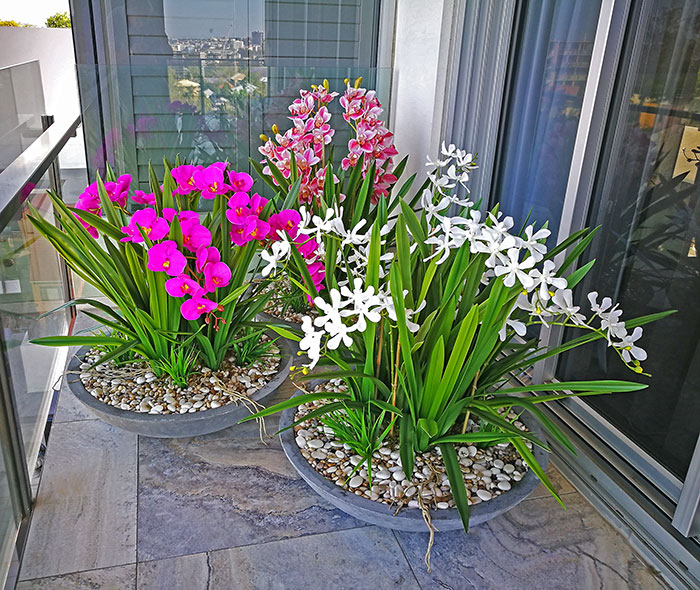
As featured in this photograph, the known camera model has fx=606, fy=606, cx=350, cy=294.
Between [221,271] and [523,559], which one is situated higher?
[221,271]

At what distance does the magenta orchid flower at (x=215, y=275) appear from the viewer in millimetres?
1622

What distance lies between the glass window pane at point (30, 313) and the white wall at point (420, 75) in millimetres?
1780

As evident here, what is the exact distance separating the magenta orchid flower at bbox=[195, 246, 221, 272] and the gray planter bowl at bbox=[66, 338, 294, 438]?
0.43 metres

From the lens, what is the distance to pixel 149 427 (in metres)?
1.72

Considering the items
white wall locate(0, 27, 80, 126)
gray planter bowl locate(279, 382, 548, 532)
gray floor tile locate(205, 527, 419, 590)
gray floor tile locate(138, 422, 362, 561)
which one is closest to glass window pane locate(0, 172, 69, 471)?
gray floor tile locate(138, 422, 362, 561)

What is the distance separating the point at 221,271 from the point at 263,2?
6.72ft

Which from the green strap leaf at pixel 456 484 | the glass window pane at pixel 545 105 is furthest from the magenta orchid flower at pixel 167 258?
the glass window pane at pixel 545 105

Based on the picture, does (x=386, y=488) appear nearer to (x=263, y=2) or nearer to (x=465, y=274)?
(x=465, y=274)

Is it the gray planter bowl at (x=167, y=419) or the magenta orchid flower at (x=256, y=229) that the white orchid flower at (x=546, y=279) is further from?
the gray planter bowl at (x=167, y=419)

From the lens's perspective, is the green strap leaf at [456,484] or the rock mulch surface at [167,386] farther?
the rock mulch surface at [167,386]

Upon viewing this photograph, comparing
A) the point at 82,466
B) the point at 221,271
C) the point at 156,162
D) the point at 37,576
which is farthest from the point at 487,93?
the point at 37,576

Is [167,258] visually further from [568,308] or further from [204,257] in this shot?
[568,308]

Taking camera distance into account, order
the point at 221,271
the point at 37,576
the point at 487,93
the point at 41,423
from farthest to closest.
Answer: the point at 487,93, the point at 41,423, the point at 221,271, the point at 37,576

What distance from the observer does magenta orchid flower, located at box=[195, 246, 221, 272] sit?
1.62 m
